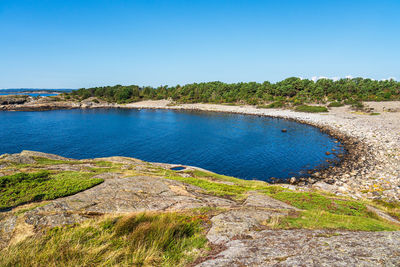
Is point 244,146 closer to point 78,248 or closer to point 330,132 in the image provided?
point 330,132

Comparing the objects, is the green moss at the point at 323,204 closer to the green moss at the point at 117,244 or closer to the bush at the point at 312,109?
the green moss at the point at 117,244

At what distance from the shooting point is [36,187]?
12.8 m

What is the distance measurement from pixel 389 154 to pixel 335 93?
358ft

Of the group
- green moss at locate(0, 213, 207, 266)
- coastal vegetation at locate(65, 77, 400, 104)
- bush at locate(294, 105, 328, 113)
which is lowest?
green moss at locate(0, 213, 207, 266)

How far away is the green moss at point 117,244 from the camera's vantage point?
6391 mm

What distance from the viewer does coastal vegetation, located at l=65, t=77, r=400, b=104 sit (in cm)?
12550

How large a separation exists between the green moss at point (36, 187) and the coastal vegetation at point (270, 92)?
127855mm

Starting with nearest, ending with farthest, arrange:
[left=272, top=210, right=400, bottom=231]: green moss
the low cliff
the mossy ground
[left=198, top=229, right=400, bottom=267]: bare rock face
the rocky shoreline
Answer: [left=198, top=229, right=400, bottom=267]: bare rock face → the low cliff → [left=272, top=210, right=400, bottom=231]: green moss → the mossy ground → the rocky shoreline

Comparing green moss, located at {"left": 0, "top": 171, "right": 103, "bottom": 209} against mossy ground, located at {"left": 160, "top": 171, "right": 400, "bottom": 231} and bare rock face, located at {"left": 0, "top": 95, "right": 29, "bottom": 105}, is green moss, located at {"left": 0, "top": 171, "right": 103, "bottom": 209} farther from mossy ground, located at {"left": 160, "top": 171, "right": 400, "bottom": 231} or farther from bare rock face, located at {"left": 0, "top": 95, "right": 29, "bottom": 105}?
bare rock face, located at {"left": 0, "top": 95, "right": 29, "bottom": 105}

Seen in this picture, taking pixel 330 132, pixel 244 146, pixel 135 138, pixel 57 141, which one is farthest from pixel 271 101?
pixel 57 141

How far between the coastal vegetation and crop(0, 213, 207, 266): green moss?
130 meters

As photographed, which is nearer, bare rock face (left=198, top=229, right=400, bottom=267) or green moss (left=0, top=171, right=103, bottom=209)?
bare rock face (left=198, top=229, right=400, bottom=267)

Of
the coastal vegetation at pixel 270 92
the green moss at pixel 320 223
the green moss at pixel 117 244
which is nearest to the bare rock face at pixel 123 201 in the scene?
the green moss at pixel 117 244

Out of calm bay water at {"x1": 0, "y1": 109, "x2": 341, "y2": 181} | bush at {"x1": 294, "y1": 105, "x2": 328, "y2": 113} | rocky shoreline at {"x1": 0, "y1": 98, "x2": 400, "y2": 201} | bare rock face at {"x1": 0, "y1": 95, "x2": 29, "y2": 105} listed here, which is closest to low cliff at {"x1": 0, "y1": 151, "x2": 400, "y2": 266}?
rocky shoreline at {"x1": 0, "y1": 98, "x2": 400, "y2": 201}
